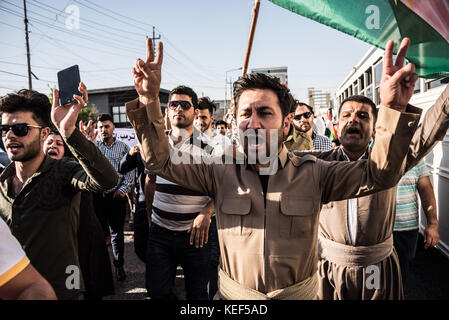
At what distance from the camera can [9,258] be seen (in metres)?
1.09

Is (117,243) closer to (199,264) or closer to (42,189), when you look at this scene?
(199,264)

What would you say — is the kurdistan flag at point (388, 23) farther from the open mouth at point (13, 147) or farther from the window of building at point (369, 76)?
the window of building at point (369, 76)

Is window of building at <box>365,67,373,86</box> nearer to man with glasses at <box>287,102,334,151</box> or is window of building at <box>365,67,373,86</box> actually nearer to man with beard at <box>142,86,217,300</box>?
man with glasses at <box>287,102,334,151</box>

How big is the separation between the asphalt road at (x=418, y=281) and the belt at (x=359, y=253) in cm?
148

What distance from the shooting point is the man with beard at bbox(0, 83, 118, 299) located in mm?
1901

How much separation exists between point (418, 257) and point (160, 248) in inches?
151

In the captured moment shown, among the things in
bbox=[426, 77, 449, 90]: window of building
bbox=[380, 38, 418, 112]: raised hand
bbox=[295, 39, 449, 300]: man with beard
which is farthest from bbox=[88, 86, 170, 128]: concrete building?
bbox=[380, 38, 418, 112]: raised hand

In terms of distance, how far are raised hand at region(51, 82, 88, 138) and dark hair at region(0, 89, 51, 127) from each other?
36cm

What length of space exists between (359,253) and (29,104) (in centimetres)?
258

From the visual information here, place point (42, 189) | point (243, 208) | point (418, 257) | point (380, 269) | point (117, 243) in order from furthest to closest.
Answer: point (418, 257)
point (117, 243)
point (380, 269)
point (42, 189)
point (243, 208)

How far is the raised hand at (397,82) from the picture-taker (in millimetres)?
1288

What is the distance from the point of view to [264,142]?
162 centimetres

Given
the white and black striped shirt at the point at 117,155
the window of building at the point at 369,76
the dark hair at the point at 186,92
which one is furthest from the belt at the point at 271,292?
the window of building at the point at 369,76

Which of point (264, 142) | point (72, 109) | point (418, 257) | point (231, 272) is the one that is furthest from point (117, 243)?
point (418, 257)
